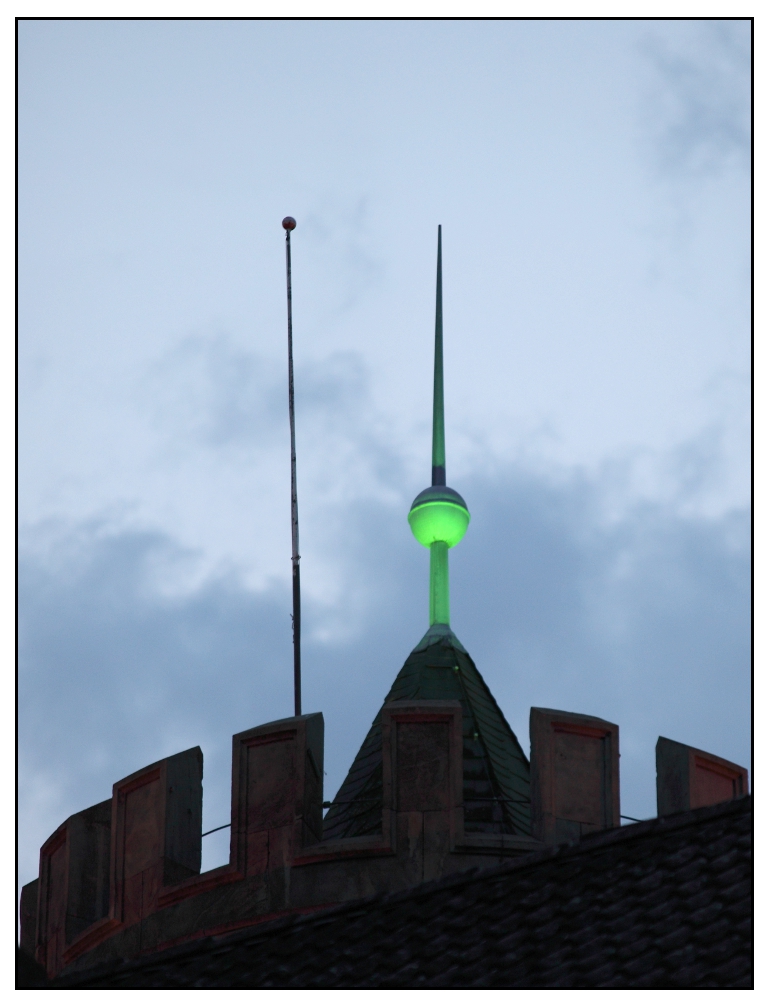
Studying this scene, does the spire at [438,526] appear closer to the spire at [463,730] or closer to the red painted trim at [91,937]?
the spire at [463,730]

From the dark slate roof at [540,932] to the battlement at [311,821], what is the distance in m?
4.62

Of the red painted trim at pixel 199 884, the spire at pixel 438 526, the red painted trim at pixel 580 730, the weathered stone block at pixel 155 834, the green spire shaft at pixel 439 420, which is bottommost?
the red painted trim at pixel 199 884

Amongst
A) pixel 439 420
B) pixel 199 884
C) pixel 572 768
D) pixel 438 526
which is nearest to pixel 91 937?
pixel 199 884

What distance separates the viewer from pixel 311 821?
66.9 ft

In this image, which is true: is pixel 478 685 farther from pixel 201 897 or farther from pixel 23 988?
pixel 23 988

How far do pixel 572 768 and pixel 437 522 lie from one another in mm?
7538

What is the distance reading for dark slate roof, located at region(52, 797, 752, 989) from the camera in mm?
13172

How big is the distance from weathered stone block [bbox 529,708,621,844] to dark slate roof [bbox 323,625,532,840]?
729 millimetres

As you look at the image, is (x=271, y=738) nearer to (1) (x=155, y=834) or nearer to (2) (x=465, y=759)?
(1) (x=155, y=834)

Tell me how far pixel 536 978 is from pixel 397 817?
22.6 feet

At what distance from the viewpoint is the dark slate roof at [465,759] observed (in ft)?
70.8

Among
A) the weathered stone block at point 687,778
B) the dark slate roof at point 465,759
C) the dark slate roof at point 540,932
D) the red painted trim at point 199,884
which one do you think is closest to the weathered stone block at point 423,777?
the dark slate roof at point 465,759

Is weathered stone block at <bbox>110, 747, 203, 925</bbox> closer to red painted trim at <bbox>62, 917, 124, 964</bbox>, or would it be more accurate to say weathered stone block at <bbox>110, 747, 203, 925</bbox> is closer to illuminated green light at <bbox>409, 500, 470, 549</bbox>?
red painted trim at <bbox>62, 917, 124, 964</bbox>

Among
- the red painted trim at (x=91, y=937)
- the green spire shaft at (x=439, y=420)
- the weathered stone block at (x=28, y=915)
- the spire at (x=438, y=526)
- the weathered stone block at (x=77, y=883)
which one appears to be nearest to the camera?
the red painted trim at (x=91, y=937)
